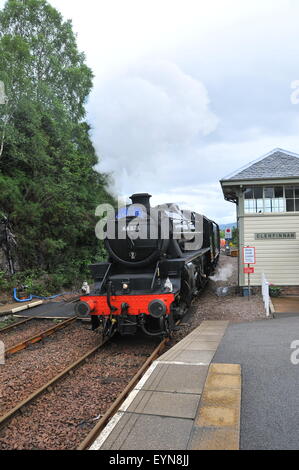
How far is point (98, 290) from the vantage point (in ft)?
23.5

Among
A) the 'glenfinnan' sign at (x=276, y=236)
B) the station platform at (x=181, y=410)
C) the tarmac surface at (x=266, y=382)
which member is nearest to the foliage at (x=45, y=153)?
the 'glenfinnan' sign at (x=276, y=236)

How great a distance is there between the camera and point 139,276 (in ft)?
23.2

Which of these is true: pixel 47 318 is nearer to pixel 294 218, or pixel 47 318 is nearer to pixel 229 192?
pixel 229 192

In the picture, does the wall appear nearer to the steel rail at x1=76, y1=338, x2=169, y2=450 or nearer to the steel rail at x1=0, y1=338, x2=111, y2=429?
the steel rail at x1=76, y1=338, x2=169, y2=450

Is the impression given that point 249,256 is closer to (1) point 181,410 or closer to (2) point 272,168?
(2) point 272,168

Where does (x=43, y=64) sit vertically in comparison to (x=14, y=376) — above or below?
above

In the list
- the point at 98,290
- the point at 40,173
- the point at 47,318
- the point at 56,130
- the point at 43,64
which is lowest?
the point at 47,318

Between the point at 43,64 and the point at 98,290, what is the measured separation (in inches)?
753

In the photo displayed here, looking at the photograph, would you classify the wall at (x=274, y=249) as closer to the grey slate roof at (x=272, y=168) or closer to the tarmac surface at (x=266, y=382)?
the grey slate roof at (x=272, y=168)

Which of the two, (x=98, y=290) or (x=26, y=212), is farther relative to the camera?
(x=26, y=212)

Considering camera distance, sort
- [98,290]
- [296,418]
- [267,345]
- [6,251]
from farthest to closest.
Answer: [6,251], [98,290], [267,345], [296,418]

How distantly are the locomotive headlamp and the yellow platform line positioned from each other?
167 cm

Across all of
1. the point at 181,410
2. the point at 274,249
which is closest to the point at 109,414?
the point at 181,410
